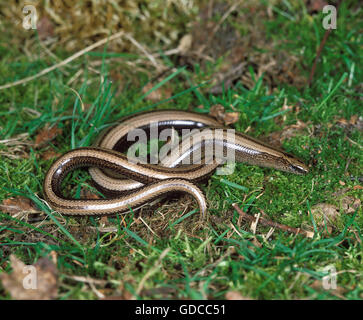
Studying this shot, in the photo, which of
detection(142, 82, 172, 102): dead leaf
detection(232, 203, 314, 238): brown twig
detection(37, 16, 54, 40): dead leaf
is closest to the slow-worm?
detection(232, 203, 314, 238): brown twig

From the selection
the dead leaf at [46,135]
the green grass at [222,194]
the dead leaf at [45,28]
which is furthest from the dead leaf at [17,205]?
the dead leaf at [45,28]

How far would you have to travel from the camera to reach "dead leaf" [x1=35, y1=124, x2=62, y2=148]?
143 inches

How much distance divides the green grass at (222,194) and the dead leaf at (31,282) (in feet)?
0.25

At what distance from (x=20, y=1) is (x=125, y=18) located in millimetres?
1337

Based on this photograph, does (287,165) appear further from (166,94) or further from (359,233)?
(166,94)

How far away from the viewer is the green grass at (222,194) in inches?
95.3

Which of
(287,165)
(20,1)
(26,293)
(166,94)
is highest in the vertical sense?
(20,1)

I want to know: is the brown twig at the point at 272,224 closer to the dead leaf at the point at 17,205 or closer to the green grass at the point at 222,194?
the green grass at the point at 222,194

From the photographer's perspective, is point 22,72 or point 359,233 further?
point 22,72

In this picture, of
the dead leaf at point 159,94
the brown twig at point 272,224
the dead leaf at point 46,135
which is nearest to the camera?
the brown twig at point 272,224

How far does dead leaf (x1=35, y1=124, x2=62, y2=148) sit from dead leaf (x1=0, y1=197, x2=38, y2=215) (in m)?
0.69

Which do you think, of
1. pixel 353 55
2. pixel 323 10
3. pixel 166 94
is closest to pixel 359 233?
pixel 353 55

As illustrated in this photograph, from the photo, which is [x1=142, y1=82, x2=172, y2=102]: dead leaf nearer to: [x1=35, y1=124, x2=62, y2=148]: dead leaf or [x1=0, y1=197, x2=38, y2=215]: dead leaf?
[x1=35, y1=124, x2=62, y2=148]: dead leaf

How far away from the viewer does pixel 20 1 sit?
4461 mm
